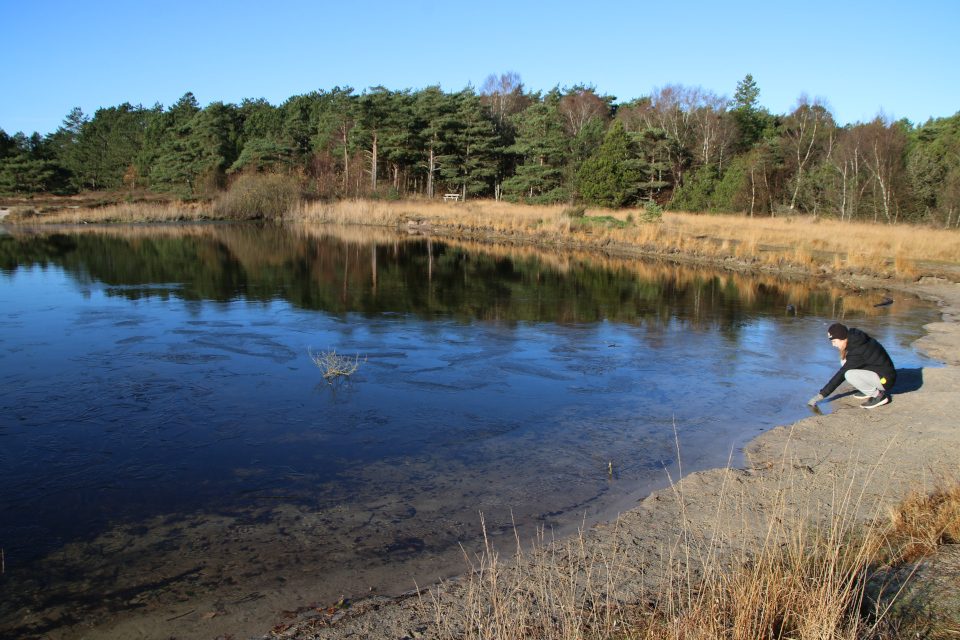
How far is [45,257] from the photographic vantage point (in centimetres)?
2188

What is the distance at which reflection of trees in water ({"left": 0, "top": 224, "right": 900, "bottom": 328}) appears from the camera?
13.7 m

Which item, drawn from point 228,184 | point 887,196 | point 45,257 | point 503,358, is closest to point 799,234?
point 887,196

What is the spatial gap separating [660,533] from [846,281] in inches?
708

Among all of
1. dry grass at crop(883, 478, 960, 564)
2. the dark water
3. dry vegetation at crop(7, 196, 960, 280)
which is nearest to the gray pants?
the dark water

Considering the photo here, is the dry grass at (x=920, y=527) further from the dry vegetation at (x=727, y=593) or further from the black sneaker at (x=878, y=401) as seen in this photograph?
the black sneaker at (x=878, y=401)

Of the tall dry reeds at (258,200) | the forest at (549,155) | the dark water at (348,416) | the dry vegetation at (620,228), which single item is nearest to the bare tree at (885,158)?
the forest at (549,155)

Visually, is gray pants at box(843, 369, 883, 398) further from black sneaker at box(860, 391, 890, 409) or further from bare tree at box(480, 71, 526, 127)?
bare tree at box(480, 71, 526, 127)

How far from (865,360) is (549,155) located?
4293 centimetres

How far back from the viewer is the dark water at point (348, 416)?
14.0 ft

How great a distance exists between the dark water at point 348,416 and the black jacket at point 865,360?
63 cm

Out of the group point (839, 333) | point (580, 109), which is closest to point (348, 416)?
point (839, 333)

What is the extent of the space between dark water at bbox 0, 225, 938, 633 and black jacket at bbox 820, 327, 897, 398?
0.63 meters

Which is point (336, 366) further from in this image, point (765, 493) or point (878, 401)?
point (878, 401)

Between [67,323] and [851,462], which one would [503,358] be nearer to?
[851,462]
